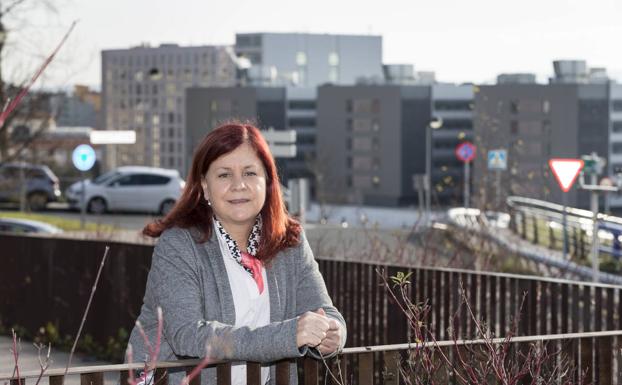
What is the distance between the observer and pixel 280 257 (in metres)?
4.08

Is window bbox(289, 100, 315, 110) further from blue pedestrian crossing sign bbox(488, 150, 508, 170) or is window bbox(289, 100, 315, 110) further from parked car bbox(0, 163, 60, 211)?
blue pedestrian crossing sign bbox(488, 150, 508, 170)

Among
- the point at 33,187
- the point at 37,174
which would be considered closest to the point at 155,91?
the point at 37,174

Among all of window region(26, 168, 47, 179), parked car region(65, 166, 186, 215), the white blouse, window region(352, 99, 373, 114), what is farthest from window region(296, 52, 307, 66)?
the white blouse

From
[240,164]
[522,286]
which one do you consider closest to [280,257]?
[240,164]

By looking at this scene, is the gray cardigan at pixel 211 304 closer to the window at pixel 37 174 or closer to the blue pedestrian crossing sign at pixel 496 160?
the blue pedestrian crossing sign at pixel 496 160

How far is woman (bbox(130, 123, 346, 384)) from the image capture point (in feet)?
12.4

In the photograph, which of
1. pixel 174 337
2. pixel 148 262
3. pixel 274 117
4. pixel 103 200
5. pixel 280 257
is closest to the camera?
pixel 174 337

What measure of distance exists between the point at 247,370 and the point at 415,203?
112190mm

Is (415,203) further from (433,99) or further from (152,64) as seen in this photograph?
(152,64)

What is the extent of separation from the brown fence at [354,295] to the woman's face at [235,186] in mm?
1734

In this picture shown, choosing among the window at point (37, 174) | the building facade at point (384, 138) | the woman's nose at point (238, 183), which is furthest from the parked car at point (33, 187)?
the building facade at point (384, 138)

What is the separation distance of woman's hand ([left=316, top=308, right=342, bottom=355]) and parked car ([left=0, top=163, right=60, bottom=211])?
3700 cm

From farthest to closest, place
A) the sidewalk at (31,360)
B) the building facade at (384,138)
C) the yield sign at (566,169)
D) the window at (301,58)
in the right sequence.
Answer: the window at (301,58), the building facade at (384,138), the yield sign at (566,169), the sidewalk at (31,360)

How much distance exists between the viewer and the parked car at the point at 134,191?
1528 inches
